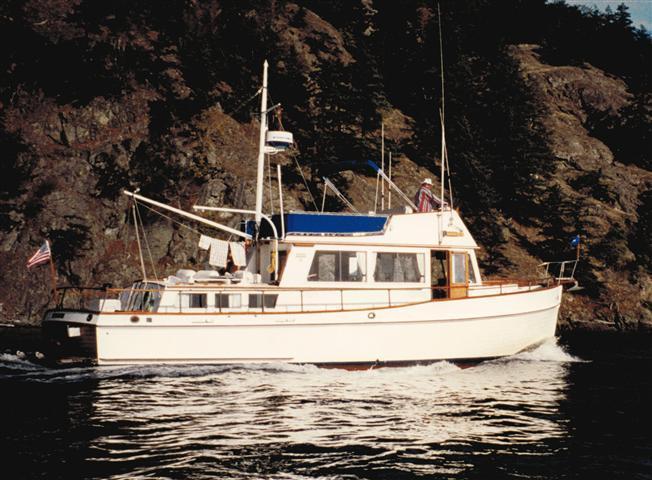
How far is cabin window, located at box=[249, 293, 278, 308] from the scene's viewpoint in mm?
21141

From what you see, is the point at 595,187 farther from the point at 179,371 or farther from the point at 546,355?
the point at 179,371

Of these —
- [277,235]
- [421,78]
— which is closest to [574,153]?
[421,78]

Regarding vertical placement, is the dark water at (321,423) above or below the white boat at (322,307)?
below

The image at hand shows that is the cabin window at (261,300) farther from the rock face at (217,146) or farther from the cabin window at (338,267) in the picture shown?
the rock face at (217,146)

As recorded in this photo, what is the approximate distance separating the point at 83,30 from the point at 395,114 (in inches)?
1131

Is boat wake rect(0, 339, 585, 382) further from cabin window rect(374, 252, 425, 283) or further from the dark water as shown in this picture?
cabin window rect(374, 252, 425, 283)

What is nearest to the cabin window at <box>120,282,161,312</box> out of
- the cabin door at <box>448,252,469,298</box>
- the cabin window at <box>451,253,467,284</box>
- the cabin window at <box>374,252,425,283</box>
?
the cabin window at <box>374,252,425,283</box>

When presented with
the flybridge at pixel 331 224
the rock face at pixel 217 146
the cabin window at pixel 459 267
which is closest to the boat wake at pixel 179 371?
the cabin window at pixel 459 267

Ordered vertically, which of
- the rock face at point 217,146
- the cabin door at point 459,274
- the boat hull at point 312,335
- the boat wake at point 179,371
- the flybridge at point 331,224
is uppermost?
the rock face at point 217,146

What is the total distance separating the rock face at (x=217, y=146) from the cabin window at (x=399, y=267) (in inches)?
639

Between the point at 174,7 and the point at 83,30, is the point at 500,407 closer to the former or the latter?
the point at 83,30

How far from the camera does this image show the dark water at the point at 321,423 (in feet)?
37.9

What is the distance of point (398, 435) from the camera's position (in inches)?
535

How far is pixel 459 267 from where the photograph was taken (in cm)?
2277
